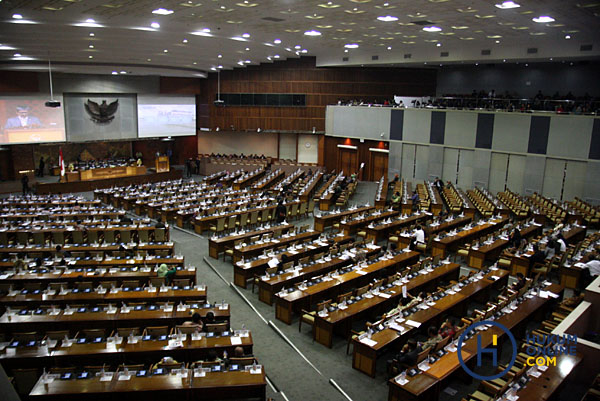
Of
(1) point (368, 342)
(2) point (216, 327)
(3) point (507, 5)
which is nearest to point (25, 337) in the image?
(2) point (216, 327)

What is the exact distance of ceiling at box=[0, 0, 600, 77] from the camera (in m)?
13.3

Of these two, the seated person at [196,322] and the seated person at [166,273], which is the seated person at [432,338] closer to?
the seated person at [196,322]

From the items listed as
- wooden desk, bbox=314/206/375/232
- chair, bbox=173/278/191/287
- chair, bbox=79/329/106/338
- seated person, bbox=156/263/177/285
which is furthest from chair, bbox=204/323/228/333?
wooden desk, bbox=314/206/375/232

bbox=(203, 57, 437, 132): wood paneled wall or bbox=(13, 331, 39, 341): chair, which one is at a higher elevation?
bbox=(203, 57, 437, 132): wood paneled wall

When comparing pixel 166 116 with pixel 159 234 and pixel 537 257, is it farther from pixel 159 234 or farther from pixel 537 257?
pixel 537 257

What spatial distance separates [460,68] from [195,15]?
22507 millimetres

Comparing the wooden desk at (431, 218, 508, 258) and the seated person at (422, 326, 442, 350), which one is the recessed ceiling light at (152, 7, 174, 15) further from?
the seated person at (422, 326, 442, 350)

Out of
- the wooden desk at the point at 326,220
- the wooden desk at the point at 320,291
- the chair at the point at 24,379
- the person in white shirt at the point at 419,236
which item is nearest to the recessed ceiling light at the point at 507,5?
the person in white shirt at the point at 419,236

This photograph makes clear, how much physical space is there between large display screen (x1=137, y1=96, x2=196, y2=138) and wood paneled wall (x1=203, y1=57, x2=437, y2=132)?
3.96 meters

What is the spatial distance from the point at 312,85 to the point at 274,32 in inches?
535

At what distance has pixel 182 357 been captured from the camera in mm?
7930

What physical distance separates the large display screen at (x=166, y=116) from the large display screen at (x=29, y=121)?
548cm

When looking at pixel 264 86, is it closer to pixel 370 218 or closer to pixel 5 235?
pixel 370 218

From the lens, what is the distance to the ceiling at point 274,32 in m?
13.3
